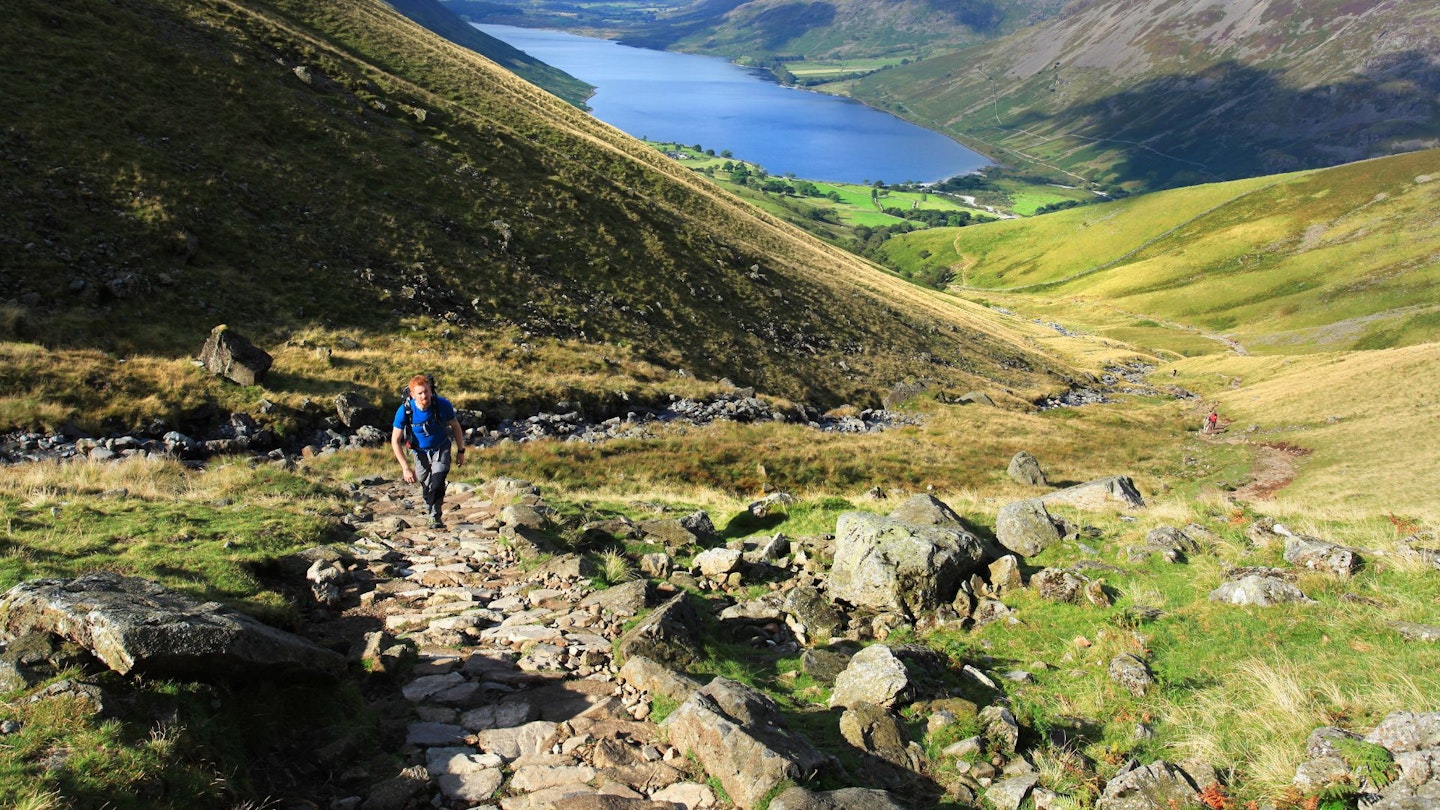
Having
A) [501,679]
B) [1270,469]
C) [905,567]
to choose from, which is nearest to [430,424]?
[501,679]

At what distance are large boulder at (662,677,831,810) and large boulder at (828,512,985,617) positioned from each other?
474 centimetres

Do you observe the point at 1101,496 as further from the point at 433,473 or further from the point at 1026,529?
the point at 433,473

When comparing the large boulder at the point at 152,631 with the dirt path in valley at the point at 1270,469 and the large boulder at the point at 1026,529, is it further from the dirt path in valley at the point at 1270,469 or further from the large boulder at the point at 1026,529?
the dirt path in valley at the point at 1270,469

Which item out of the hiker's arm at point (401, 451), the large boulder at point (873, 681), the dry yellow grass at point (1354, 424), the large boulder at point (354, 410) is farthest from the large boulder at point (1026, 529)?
the large boulder at point (354, 410)

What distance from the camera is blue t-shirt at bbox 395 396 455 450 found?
1367cm

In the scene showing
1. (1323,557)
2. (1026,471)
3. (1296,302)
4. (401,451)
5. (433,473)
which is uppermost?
(1296,302)

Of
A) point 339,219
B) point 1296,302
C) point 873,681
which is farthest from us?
point 1296,302

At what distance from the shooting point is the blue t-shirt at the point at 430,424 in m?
13.7

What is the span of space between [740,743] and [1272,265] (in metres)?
179

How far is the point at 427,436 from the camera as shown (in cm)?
1372

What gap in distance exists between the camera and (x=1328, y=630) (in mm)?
9172

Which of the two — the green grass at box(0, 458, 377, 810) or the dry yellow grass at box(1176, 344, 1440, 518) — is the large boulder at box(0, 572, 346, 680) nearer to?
the green grass at box(0, 458, 377, 810)

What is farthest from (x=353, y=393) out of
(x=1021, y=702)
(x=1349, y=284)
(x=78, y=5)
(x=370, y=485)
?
(x=1349, y=284)

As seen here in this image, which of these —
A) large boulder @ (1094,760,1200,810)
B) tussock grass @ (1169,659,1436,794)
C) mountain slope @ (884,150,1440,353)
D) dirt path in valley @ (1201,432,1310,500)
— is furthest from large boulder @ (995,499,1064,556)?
mountain slope @ (884,150,1440,353)
